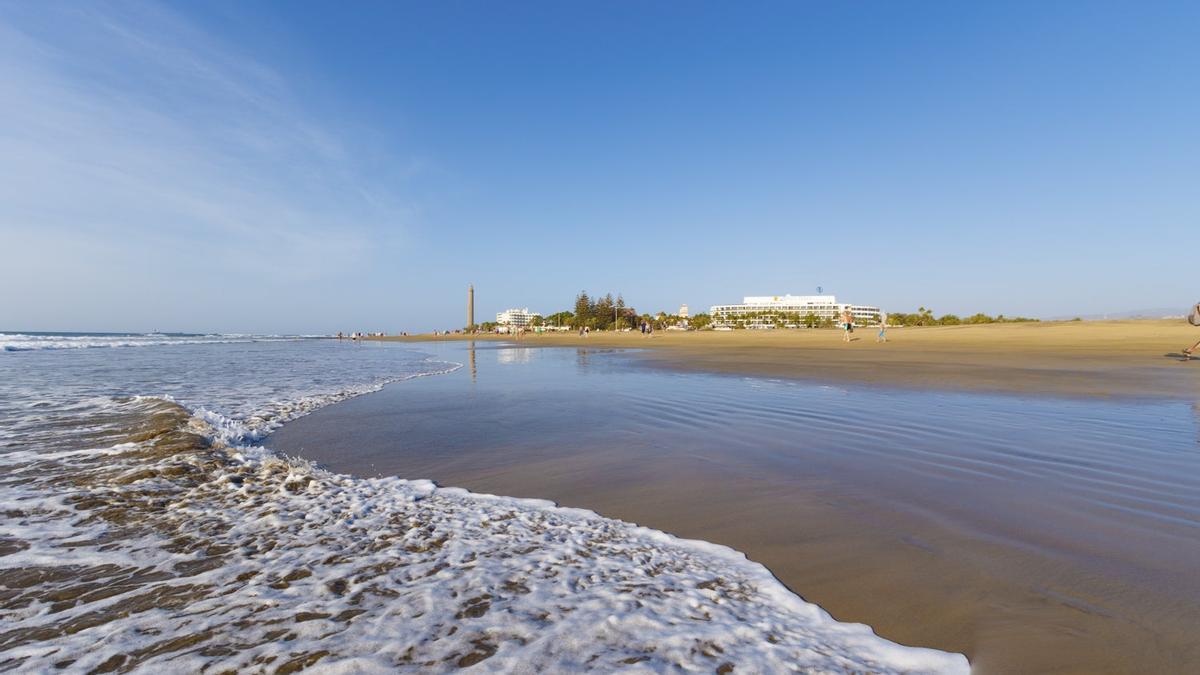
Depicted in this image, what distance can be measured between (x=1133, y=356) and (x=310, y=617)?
24.9 meters

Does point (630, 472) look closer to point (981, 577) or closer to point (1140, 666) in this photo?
point (981, 577)

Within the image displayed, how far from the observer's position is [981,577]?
2.78 metres

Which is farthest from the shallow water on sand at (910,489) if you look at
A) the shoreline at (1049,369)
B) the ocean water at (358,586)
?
the shoreline at (1049,369)

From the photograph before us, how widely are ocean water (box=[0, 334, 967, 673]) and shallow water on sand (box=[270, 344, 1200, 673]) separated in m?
0.42

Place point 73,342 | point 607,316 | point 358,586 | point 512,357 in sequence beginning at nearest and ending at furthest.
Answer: point 358,586, point 512,357, point 73,342, point 607,316

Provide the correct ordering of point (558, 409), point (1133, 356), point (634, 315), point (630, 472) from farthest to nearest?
point (634, 315) < point (1133, 356) < point (558, 409) < point (630, 472)

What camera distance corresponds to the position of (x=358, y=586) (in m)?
2.78

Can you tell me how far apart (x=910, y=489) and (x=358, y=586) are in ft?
14.4

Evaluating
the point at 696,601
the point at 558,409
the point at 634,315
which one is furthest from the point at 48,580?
the point at 634,315

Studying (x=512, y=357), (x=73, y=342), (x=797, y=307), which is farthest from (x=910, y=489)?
(x=797, y=307)

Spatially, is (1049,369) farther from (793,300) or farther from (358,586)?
(793,300)

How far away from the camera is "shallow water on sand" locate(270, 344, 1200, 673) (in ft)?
7.89

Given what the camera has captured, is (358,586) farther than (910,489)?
No

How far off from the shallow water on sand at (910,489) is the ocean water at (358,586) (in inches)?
16.5
